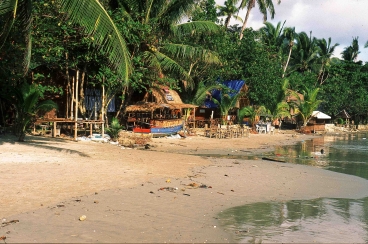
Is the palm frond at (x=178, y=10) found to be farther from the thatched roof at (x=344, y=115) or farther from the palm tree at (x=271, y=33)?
the thatched roof at (x=344, y=115)

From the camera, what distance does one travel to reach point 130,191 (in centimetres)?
811

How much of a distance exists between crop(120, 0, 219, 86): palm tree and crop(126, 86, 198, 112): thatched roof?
1063 mm

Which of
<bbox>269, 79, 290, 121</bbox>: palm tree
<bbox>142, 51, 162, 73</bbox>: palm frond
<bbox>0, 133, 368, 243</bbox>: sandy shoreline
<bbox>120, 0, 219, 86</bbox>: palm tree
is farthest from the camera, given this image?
<bbox>269, 79, 290, 121</bbox>: palm tree

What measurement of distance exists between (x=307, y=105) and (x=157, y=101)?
19.1 m

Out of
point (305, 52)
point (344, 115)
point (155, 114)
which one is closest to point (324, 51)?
point (305, 52)

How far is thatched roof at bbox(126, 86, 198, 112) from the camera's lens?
2159 centimetres

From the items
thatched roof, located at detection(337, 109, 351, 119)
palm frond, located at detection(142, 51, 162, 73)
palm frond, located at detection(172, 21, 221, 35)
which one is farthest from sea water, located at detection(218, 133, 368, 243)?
thatched roof, located at detection(337, 109, 351, 119)

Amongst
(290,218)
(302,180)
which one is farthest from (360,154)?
(290,218)

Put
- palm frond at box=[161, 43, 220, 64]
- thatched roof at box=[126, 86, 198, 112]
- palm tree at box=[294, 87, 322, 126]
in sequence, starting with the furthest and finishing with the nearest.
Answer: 1. palm tree at box=[294, 87, 322, 126]
2. thatched roof at box=[126, 86, 198, 112]
3. palm frond at box=[161, 43, 220, 64]

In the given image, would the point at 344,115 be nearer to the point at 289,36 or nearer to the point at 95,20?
the point at 289,36

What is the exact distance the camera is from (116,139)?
1747cm

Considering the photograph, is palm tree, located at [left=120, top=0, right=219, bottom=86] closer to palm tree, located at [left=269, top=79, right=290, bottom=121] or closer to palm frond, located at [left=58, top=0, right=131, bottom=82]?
palm frond, located at [left=58, top=0, right=131, bottom=82]

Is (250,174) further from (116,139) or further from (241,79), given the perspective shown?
(241,79)

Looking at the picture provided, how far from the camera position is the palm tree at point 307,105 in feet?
120
